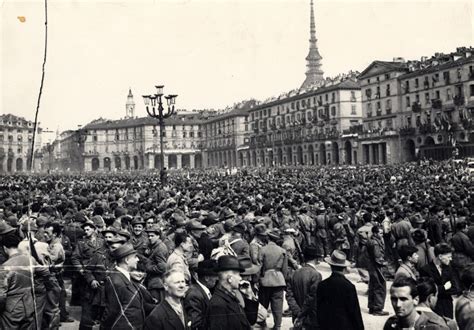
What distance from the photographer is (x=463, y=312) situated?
4.63 metres

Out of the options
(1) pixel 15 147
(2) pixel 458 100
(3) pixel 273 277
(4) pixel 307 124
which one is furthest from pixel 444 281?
(1) pixel 15 147

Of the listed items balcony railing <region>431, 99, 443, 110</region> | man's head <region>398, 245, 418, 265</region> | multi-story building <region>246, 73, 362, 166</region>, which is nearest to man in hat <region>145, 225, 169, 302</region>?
man's head <region>398, 245, 418, 265</region>

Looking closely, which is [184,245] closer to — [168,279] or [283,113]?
[168,279]

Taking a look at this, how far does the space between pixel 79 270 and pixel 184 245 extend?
6.42 feet

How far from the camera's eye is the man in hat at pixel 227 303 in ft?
14.3

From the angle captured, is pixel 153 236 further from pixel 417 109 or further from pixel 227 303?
pixel 417 109

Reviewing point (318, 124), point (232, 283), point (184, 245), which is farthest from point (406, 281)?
point (318, 124)

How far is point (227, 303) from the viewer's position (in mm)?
4430

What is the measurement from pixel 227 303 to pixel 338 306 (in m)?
1.43

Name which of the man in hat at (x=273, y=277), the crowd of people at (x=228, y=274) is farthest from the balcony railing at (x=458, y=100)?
the man in hat at (x=273, y=277)

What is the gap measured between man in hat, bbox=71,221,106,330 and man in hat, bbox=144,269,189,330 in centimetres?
269

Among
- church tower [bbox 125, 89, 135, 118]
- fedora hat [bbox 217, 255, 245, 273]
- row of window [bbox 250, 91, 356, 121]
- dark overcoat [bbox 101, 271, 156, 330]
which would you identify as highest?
church tower [bbox 125, 89, 135, 118]

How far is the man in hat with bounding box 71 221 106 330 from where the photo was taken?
7.00m

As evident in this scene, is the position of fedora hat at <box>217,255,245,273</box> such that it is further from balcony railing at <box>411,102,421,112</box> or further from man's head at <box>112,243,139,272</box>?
balcony railing at <box>411,102,421,112</box>
